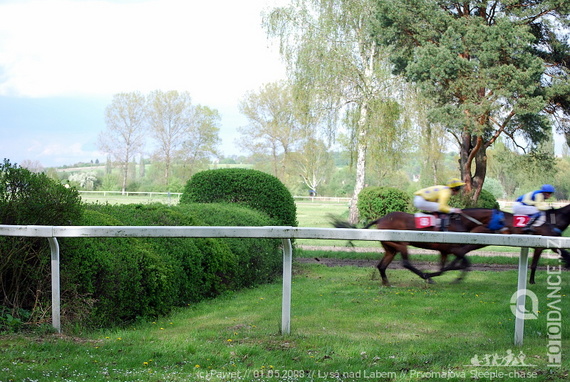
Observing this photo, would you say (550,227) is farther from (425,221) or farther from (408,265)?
(408,265)

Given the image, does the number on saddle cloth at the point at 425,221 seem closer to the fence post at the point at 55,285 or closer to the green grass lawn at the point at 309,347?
the green grass lawn at the point at 309,347

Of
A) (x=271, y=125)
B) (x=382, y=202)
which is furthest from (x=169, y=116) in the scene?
(x=382, y=202)

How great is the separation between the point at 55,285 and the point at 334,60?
24113mm

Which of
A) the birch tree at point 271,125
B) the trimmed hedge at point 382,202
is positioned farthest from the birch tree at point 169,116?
the trimmed hedge at point 382,202

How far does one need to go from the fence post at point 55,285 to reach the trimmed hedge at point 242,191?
8167mm

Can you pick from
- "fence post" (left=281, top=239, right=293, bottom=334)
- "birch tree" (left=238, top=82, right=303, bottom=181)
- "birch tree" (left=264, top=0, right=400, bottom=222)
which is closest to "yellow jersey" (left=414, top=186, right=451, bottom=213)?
"fence post" (left=281, top=239, right=293, bottom=334)

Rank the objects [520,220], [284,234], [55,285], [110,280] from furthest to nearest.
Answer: [520,220] < [110,280] < [55,285] < [284,234]

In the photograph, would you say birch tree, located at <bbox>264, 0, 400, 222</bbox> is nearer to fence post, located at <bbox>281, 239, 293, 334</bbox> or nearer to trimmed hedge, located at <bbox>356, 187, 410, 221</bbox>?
trimmed hedge, located at <bbox>356, 187, 410, 221</bbox>

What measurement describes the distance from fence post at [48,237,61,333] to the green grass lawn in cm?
24

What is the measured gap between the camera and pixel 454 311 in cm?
607

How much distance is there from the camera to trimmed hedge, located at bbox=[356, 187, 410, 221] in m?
22.9

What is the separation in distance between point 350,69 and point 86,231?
79.4ft

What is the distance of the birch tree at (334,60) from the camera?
1073 inches

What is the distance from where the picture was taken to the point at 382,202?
2291 centimetres
